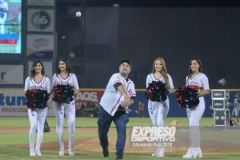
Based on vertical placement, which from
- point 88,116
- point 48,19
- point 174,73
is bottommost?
point 88,116

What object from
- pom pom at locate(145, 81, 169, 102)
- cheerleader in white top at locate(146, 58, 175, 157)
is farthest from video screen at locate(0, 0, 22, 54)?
pom pom at locate(145, 81, 169, 102)

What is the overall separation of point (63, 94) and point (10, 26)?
2431cm

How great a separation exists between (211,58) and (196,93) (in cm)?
3917

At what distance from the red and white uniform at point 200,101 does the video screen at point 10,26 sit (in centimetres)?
2476

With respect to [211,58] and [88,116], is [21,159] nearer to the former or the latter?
[88,116]

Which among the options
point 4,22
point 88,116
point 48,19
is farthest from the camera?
point 88,116

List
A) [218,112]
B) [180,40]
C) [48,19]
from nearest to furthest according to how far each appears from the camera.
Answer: [218,112] < [48,19] < [180,40]

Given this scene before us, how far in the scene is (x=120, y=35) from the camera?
50.2 m

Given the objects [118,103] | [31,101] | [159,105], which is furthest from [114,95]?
[31,101]

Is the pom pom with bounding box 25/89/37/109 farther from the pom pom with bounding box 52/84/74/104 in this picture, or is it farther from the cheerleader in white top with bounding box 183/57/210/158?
the cheerleader in white top with bounding box 183/57/210/158

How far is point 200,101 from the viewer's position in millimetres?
11523

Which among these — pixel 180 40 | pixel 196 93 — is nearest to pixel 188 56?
pixel 180 40

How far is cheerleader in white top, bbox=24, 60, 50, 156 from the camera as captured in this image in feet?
38.7

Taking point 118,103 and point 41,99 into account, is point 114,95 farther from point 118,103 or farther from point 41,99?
point 41,99
